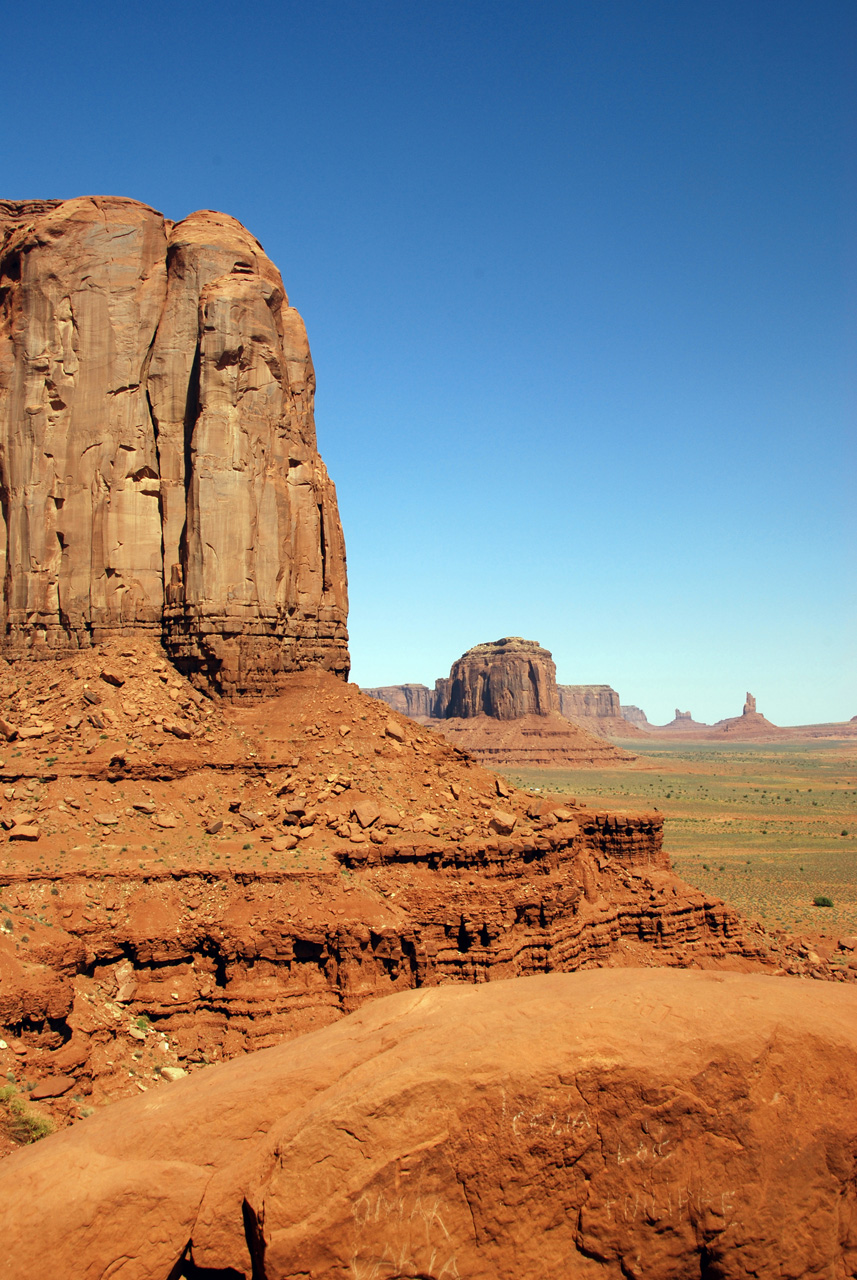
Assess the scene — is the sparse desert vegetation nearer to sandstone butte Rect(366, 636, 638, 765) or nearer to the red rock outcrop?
sandstone butte Rect(366, 636, 638, 765)

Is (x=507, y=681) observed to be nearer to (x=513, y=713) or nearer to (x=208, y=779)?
(x=513, y=713)

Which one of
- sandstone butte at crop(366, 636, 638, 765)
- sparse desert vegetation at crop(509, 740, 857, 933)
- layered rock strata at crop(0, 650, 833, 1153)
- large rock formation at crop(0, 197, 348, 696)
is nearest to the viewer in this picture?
layered rock strata at crop(0, 650, 833, 1153)

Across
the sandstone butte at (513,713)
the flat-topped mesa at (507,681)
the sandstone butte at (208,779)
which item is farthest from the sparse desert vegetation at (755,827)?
the flat-topped mesa at (507,681)

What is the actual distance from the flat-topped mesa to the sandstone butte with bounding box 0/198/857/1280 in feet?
375

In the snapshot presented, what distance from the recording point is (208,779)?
83.3 ft

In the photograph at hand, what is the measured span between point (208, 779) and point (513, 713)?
4963 inches

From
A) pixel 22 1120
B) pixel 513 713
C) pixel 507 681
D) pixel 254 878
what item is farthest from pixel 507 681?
pixel 22 1120

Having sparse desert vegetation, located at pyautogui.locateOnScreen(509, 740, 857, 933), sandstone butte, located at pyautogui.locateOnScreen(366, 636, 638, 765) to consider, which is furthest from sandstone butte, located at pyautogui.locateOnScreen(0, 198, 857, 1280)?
sandstone butte, located at pyautogui.locateOnScreen(366, 636, 638, 765)

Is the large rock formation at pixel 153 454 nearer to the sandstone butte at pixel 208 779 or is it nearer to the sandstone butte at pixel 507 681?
the sandstone butte at pixel 208 779

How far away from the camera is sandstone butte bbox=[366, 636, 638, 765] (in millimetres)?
137500

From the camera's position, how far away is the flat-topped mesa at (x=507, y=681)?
150 meters

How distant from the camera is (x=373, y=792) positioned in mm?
25875

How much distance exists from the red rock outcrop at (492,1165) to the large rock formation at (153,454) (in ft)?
74.1

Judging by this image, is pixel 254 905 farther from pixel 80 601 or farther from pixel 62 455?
pixel 62 455
